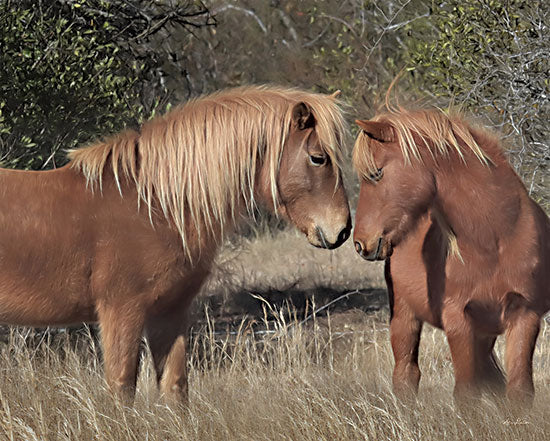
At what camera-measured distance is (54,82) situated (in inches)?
246

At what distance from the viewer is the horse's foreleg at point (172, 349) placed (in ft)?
12.9

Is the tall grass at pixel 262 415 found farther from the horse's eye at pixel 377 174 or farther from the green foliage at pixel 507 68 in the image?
the green foliage at pixel 507 68

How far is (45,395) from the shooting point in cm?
402

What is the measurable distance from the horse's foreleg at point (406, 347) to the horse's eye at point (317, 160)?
87 centimetres

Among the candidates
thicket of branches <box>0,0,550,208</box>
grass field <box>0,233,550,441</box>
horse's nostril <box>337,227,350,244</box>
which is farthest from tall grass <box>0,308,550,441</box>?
thicket of branches <box>0,0,550,208</box>

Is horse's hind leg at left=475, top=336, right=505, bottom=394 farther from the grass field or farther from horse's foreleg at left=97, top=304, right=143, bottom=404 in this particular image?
horse's foreleg at left=97, top=304, right=143, bottom=404

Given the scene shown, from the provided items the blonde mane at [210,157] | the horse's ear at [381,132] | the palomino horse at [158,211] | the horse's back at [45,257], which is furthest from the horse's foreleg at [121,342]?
the horse's ear at [381,132]

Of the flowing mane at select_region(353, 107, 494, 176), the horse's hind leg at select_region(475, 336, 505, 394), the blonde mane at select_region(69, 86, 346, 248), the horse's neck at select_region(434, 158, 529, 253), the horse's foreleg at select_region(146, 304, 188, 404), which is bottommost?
the horse's hind leg at select_region(475, 336, 505, 394)

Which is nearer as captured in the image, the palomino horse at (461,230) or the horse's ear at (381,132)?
the palomino horse at (461,230)

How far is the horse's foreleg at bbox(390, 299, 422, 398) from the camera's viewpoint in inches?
170

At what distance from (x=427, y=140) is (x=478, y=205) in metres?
0.38

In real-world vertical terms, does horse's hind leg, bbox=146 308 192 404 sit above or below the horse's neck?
below

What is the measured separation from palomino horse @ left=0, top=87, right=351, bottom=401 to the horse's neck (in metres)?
0.47

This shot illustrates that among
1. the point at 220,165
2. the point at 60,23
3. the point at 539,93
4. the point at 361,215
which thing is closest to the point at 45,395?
the point at 220,165
